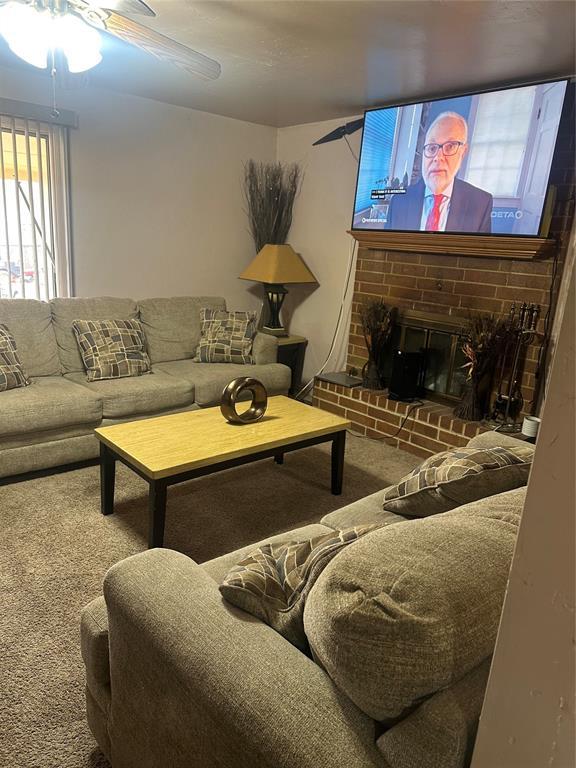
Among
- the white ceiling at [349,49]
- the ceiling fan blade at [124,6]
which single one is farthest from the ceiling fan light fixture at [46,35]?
the white ceiling at [349,49]

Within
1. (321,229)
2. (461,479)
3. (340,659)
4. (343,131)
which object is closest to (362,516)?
(461,479)

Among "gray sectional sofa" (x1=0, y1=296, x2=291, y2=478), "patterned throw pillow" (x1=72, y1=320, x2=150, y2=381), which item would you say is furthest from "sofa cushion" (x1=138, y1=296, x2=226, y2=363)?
"patterned throw pillow" (x1=72, y1=320, x2=150, y2=381)

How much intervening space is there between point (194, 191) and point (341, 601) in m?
4.14

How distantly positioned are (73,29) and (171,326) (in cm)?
231

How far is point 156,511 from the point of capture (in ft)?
7.23

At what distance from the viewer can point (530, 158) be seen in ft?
9.75

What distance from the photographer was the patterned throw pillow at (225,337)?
13.0ft

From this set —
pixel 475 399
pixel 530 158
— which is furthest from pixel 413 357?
pixel 530 158

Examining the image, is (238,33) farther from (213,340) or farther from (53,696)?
(53,696)

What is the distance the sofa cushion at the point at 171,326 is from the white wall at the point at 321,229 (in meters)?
1.06

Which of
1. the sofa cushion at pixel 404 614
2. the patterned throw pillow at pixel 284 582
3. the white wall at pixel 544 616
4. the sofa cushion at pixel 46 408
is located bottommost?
the sofa cushion at pixel 46 408

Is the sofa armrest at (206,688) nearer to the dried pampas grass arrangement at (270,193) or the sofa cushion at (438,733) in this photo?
the sofa cushion at (438,733)

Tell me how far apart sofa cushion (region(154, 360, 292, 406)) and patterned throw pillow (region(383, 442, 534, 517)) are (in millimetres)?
1980

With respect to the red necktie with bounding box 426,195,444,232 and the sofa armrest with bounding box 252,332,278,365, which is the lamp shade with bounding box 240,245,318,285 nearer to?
the sofa armrest with bounding box 252,332,278,365
